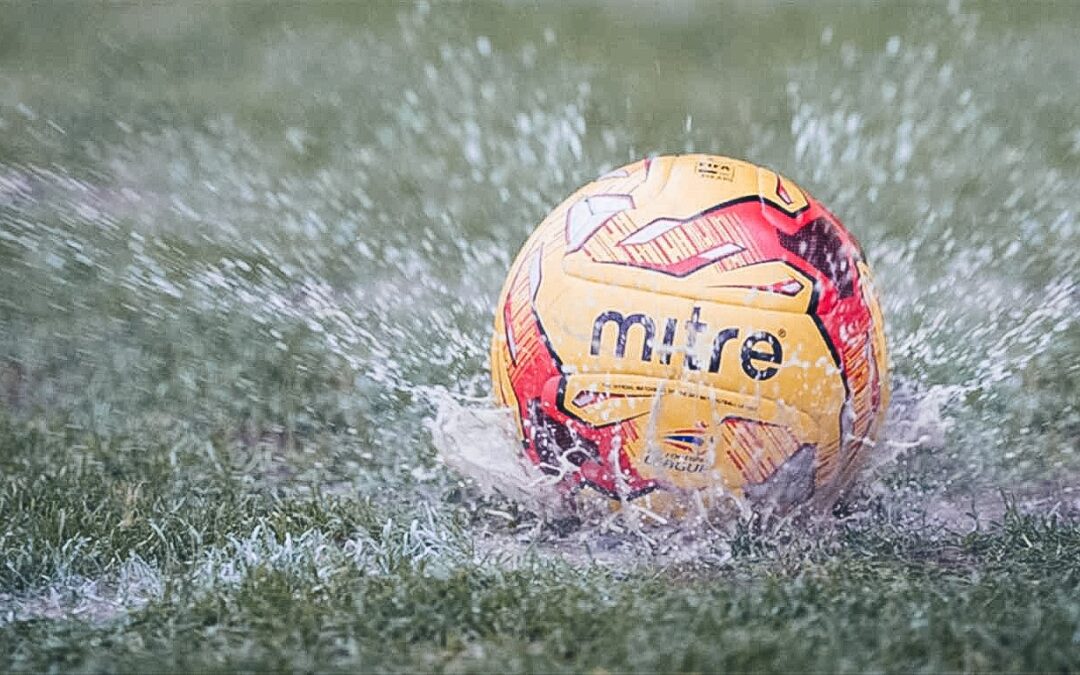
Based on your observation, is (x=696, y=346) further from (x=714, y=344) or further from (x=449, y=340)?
(x=449, y=340)

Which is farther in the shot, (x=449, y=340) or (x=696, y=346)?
(x=449, y=340)

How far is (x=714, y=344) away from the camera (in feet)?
11.3

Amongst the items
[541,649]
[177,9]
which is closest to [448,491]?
[541,649]

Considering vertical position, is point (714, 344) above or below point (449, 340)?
below

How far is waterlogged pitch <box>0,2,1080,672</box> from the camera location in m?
3.11

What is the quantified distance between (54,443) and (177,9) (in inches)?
241

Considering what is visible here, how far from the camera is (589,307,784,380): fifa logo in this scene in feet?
11.3

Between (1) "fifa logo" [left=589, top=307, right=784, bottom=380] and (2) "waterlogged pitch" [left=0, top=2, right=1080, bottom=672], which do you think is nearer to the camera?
(2) "waterlogged pitch" [left=0, top=2, right=1080, bottom=672]

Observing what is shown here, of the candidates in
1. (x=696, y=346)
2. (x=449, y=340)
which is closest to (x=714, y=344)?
(x=696, y=346)

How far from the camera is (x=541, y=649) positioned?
114 inches

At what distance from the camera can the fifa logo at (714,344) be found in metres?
3.46

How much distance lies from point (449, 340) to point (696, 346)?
160 cm

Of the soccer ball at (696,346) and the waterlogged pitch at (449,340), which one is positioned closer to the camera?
the waterlogged pitch at (449,340)

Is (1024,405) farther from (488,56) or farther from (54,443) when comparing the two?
(488,56)
